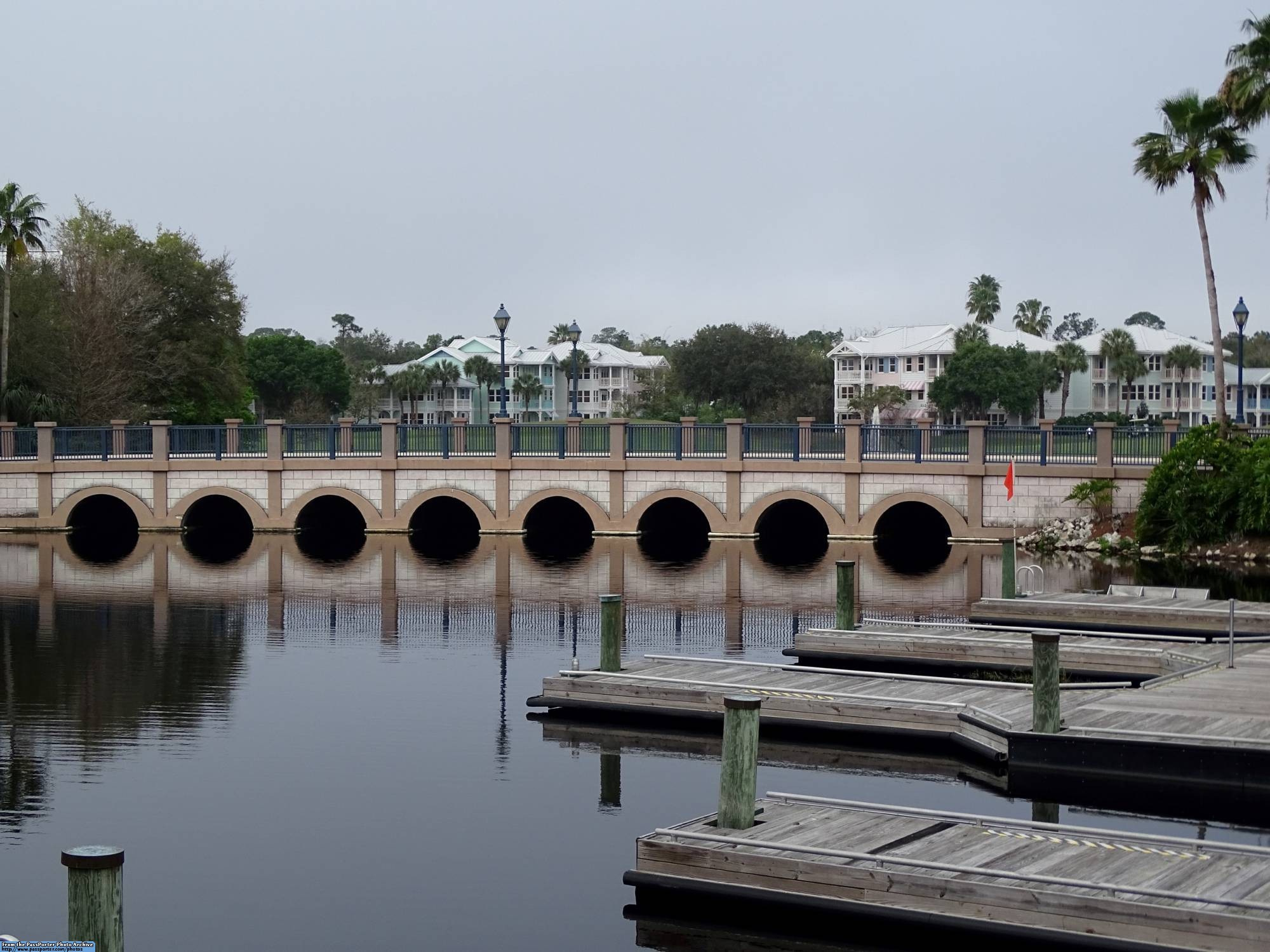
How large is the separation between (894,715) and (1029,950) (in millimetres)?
7270

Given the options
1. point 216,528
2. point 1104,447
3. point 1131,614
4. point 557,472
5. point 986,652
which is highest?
point 1104,447

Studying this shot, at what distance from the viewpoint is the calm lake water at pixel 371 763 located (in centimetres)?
1363

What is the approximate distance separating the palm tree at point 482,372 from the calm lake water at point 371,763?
90.4m

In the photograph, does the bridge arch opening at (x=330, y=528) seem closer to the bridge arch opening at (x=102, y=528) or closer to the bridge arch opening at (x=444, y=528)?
the bridge arch opening at (x=444, y=528)

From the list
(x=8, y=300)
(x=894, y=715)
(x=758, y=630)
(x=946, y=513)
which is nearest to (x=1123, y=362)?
(x=946, y=513)

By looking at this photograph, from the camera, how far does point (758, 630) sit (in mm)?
28891

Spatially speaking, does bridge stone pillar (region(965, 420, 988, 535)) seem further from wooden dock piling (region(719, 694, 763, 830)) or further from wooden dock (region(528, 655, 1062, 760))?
wooden dock piling (region(719, 694, 763, 830))

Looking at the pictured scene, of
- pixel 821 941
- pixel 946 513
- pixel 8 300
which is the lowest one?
pixel 821 941

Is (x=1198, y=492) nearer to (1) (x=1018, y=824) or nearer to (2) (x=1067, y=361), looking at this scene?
(1) (x=1018, y=824)

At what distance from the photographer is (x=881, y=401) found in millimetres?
103062

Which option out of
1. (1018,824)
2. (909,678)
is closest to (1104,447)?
(909,678)

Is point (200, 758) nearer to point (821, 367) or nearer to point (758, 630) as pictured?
point (758, 630)

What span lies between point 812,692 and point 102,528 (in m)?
38.8

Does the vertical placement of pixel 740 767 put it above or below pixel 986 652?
above
